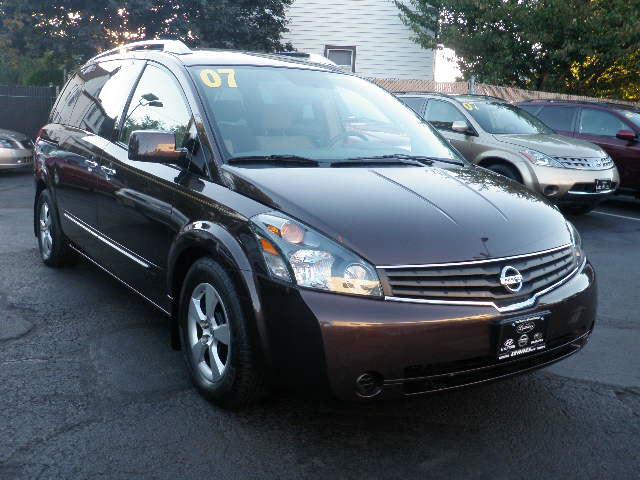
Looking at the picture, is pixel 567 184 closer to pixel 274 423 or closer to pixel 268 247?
pixel 274 423

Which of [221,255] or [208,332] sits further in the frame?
[208,332]

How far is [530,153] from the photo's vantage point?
386 inches

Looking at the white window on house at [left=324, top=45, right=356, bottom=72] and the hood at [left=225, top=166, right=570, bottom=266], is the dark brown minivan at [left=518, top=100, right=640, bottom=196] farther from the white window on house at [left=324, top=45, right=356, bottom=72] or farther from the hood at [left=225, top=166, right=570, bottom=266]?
the white window on house at [left=324, top=45, right=356, bottom=72]

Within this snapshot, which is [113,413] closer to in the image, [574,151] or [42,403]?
[42,403]

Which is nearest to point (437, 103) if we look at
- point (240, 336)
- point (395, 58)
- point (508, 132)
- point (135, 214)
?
point (508, 132)

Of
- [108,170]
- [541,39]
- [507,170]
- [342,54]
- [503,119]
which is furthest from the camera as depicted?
[342,54]

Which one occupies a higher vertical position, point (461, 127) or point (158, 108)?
point (158, 108)

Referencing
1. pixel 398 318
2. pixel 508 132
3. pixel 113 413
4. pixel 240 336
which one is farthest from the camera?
pixel 508 132

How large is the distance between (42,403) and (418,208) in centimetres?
207

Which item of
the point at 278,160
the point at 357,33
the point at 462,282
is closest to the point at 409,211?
the point at 462,282

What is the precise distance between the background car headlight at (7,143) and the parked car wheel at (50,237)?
7824 millimetres

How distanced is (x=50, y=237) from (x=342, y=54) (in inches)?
650

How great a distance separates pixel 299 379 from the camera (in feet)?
10.4

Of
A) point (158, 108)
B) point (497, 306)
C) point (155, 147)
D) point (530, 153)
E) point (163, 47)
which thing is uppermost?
point (163, 47)
